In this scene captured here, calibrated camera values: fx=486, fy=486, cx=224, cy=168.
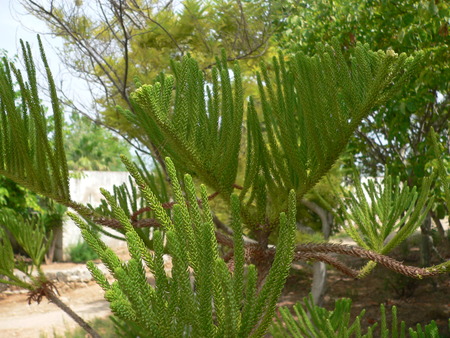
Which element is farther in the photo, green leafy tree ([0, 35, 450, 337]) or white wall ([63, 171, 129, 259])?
white wall ([63, 171, 129, 259])

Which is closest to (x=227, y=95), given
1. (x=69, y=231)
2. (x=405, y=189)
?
(x=405, y=189)

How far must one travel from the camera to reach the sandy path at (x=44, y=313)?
7105 millimetres

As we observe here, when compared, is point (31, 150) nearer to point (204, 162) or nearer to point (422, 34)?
point (204, 162)

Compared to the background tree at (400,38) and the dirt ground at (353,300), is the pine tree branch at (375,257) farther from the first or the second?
the dirt ground at (353,300)

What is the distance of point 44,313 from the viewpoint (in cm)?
815

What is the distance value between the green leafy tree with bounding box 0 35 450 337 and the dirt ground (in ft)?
14.6

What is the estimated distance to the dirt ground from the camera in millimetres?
6184

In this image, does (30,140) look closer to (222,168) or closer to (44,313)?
(222,168)

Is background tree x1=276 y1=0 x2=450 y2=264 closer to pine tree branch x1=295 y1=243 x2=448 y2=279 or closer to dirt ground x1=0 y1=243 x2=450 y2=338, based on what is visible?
dirt ground x1=0 y1=243 x2=450 y2=338

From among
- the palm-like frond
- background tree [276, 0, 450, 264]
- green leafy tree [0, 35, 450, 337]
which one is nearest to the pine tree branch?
green leafy tree [0, 35, 450, 337]

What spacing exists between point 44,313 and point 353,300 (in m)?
5.05

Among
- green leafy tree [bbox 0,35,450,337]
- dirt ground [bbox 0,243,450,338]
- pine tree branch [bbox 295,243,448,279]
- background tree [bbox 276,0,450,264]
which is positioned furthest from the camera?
dirt ground [bbox 0,243,450,338]

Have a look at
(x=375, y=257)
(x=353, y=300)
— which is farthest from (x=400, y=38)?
(x=353, y=300)

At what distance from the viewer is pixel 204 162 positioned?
3.61ft
